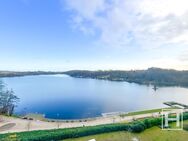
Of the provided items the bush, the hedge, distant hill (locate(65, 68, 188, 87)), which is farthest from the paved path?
distant hill (locate(65, 68, 188, 87))

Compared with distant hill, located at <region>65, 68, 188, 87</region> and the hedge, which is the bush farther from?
distant hill, located at <region>65, 68, 188, 87</region>

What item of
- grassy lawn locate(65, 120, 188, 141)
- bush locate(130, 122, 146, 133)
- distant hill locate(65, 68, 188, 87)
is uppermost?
distant hill locate(65, 68, 188, 87)

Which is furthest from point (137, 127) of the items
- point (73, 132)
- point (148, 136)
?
point (73, 132)

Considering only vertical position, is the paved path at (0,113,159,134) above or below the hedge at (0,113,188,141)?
below

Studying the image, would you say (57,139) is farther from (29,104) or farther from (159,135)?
(29,104)

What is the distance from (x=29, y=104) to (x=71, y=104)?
10.4 meters

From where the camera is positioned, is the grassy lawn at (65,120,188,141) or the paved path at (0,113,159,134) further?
the paved path at (0,113,159,134)

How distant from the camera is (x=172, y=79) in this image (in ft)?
354

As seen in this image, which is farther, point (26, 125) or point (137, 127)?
point (26, 125)

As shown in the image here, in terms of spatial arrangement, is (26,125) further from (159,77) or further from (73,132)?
(159,77)

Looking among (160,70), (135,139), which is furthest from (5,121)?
(160,70)

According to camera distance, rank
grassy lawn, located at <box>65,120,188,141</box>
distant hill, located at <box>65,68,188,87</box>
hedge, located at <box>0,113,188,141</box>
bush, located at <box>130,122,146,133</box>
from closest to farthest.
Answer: hedge, located at <box>0,113,188,141</box> < grassy lawn, located at <box>65,120,188,141</box> < bush, located at <box>130,122,146,133</box> < distant hill, located at <box>65,68,188,87</box>

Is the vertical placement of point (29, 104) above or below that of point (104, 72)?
below

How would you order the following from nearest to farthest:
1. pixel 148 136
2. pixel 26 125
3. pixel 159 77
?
pixel 148 136 < pixel 26 125 < pixel 159 77
